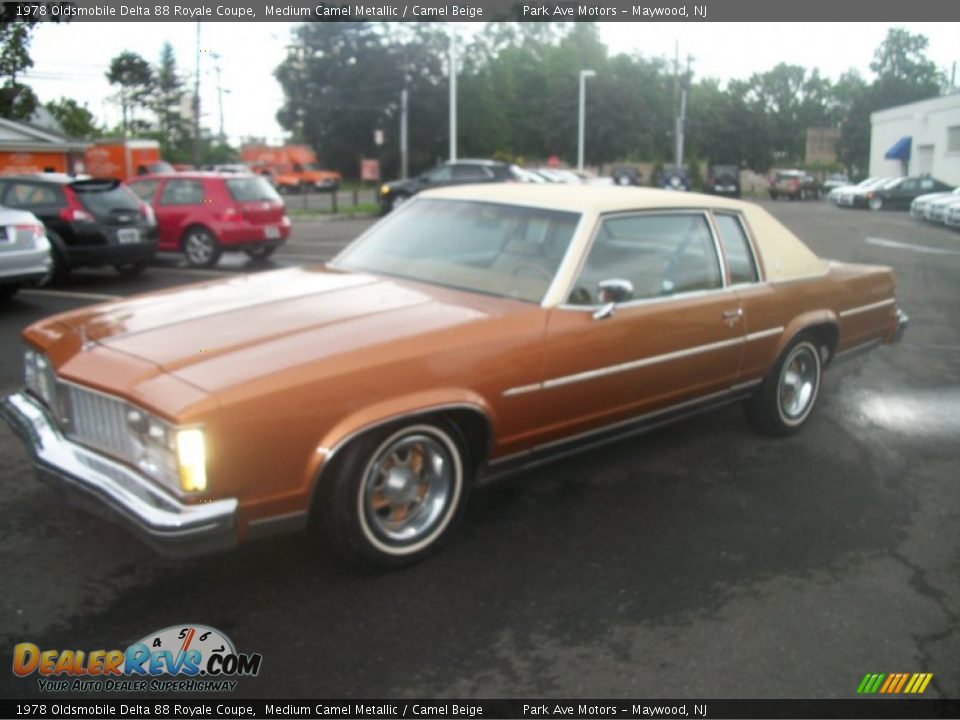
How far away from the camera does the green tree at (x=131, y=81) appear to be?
203ft

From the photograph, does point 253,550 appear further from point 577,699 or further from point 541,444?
point 577,699

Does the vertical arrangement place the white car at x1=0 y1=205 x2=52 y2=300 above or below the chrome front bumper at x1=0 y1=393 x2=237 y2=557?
above

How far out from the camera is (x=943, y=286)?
12406mm

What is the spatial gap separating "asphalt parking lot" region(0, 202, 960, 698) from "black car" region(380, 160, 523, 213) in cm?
2097

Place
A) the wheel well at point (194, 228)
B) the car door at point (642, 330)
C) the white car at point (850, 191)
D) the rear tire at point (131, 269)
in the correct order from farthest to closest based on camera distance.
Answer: the white car at point (850, 191), the wheel well at point (194, 228), the rear tire at point (131, 269), the car door at point (642, 330)

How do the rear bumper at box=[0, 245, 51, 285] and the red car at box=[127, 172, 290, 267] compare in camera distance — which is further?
the red car at box=[127, 172, 290, 267]

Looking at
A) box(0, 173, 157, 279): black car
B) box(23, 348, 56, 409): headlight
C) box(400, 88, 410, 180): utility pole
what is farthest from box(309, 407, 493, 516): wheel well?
box(400, 88, 410, 180): utility pole

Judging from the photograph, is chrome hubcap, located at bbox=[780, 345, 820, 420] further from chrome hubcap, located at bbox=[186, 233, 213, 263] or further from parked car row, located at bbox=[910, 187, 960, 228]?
parked car row, located at bbox=[910, 187, 960, 228]

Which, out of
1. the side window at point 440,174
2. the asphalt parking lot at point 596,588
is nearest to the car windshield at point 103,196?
the asphalt parking lot at point 596,588

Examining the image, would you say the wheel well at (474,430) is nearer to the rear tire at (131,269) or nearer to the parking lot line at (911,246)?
the rear tire at (131,269)

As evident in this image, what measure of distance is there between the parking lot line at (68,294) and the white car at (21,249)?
0.82 m

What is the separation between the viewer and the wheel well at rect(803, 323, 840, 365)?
18.4 feet

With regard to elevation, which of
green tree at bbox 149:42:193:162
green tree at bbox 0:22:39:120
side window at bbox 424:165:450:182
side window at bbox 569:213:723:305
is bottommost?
side window at bbox 569:213:723:305

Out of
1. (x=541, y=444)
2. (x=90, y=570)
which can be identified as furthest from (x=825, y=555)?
(x=90, y=570)
